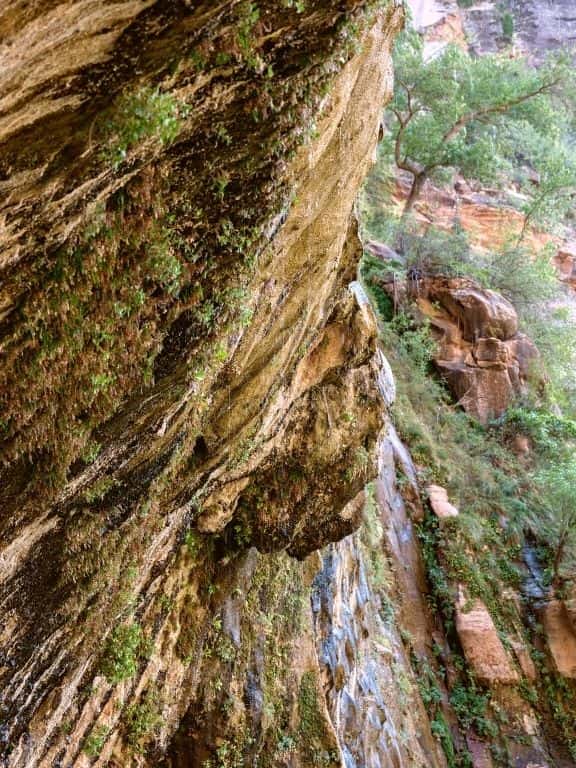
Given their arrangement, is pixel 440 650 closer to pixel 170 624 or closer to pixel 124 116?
pixel 170 624

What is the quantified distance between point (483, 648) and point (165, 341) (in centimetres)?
1032

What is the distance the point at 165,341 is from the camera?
3217 mm

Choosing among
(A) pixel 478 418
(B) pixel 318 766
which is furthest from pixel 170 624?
(A) pixel 478 418

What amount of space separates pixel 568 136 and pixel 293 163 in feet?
73.5

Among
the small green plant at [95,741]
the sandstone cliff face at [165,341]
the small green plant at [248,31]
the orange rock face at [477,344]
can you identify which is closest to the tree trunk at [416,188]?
the orange rock face at [477,344]

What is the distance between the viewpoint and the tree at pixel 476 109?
16.0 meters

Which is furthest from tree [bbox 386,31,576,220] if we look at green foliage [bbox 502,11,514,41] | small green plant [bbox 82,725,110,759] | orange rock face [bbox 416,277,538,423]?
green foliage [bbox 502,11,514,41]

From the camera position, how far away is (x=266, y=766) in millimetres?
5684

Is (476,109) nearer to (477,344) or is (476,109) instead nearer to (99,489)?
(477,344)

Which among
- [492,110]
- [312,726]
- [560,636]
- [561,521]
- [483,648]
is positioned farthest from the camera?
[492,110]

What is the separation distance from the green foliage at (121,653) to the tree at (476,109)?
15.7 m

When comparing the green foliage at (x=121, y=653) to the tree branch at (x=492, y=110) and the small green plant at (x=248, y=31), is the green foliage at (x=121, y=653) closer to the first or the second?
the small green plant at (x=248, y=31)

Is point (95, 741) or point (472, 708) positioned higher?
point (95, 741)

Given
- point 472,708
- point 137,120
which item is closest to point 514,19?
point 472,708
